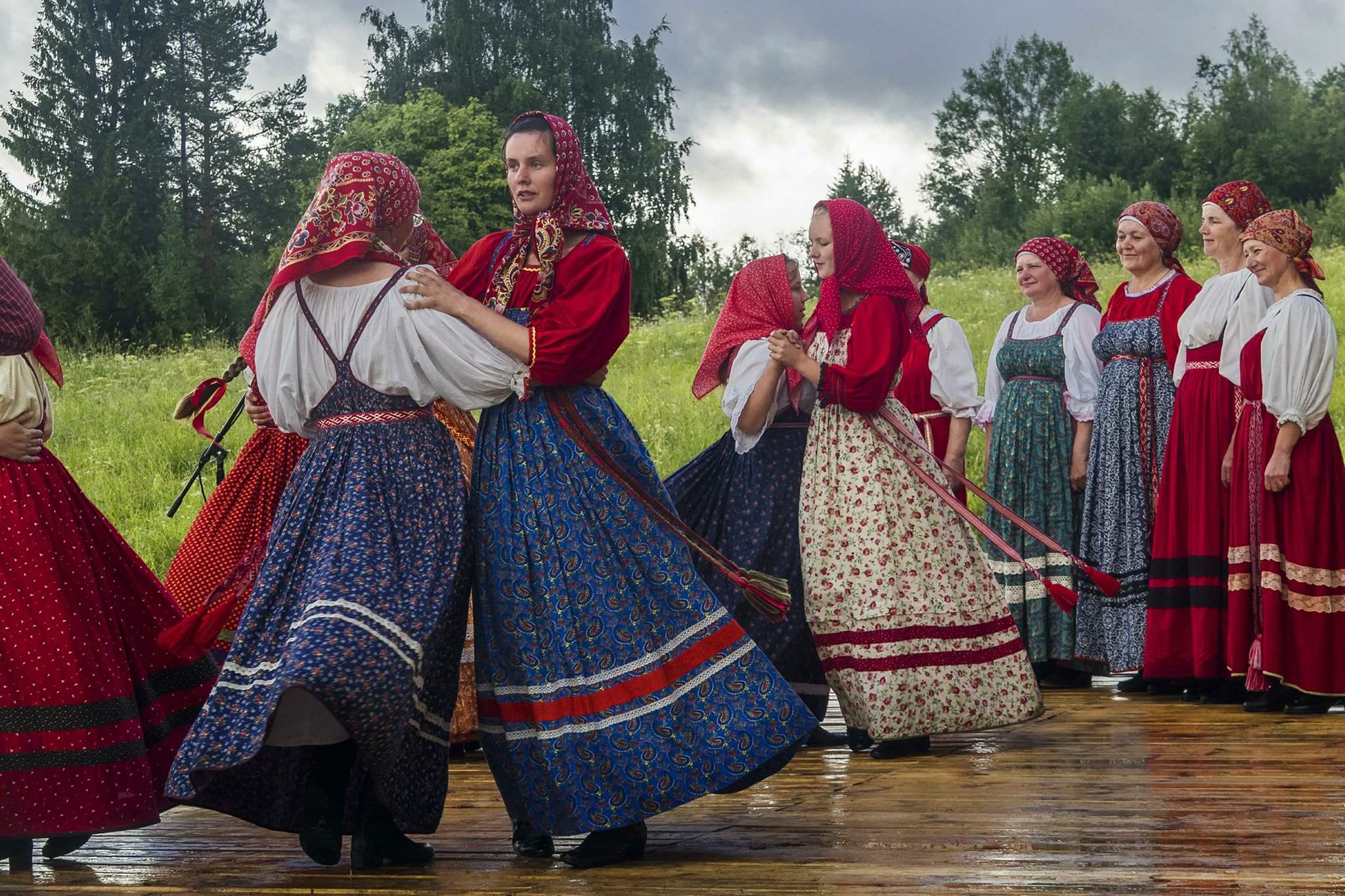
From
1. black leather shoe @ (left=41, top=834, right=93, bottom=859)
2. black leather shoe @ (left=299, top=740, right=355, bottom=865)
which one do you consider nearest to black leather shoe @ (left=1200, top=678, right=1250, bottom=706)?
black leather shoe @ (left=299, top=740, right=355, bottom=865)

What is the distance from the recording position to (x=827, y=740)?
15.7 ft

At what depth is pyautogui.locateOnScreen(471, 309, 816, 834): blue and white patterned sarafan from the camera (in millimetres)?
2969

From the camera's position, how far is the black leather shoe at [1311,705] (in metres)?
5.05

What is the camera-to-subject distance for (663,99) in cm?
2966

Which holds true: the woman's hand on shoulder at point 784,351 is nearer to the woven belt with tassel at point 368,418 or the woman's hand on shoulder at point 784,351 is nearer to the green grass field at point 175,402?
the woven belt with tassel at point 368,418

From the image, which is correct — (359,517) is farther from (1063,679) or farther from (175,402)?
(175,402)

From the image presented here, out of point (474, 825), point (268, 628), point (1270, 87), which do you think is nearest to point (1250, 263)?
point (474, 825)

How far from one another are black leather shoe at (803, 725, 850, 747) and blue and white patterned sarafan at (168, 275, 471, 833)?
1836mm

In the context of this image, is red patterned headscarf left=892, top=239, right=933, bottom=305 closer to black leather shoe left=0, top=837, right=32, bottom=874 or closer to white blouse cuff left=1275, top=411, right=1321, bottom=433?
white blouse cuff left=1275, top=411, right=1321, bottom=433

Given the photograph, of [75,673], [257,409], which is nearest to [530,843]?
[75,673]

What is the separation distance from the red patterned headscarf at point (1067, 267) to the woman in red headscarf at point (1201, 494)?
2.26 feet

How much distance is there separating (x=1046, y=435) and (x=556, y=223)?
3375 millimetres

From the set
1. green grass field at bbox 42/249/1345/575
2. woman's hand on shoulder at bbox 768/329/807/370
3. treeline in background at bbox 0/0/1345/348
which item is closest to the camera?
woman's hand on shoulder at bbox 768/329/807/370

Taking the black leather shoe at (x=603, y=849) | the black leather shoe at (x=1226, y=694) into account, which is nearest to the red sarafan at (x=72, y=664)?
the black leather shoe at (x=603, y=849)
